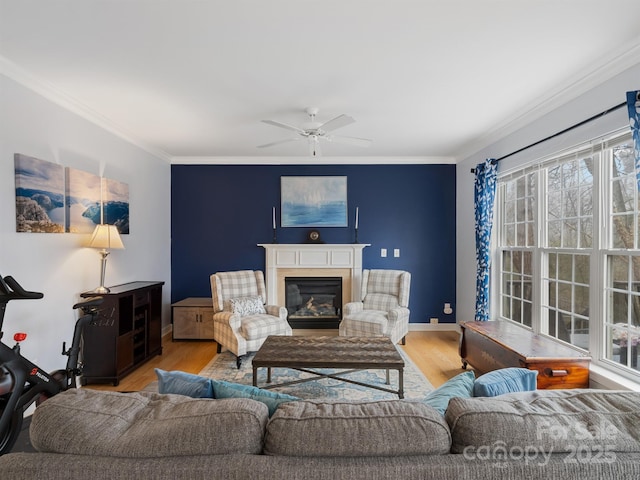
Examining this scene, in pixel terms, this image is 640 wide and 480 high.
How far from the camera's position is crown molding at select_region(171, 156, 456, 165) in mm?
5031

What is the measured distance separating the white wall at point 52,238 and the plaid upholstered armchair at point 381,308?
2701 millimetres

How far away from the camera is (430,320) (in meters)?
5.10

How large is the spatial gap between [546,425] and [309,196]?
14.3 ft

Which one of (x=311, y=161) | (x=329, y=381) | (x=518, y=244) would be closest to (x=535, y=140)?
(x=518, y=244)

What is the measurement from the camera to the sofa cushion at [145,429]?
A: 0.88 m

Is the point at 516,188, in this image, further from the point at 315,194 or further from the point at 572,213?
the point at 315,194

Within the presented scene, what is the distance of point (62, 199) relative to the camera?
2939mm

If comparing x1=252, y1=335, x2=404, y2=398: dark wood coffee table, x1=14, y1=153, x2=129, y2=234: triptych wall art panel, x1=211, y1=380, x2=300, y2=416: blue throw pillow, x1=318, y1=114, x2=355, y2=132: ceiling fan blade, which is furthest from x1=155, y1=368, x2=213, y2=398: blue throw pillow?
x1=318, y1=114, x2=355, y2=132: ceiling fan blade

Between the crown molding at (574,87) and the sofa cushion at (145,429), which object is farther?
the crown molding at (574,87)

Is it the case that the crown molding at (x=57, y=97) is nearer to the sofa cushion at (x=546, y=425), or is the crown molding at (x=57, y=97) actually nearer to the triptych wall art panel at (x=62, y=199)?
the triptych wall art panel at (x=62, y=199)

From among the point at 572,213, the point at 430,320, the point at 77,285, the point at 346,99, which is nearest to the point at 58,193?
the point at 77,285

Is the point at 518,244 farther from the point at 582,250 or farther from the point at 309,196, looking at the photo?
the point at 309,196

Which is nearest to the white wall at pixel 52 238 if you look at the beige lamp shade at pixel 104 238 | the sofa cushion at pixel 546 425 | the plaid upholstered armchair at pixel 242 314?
the beige lamp shade at pixel 104 238

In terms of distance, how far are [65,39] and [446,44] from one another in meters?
2.38
